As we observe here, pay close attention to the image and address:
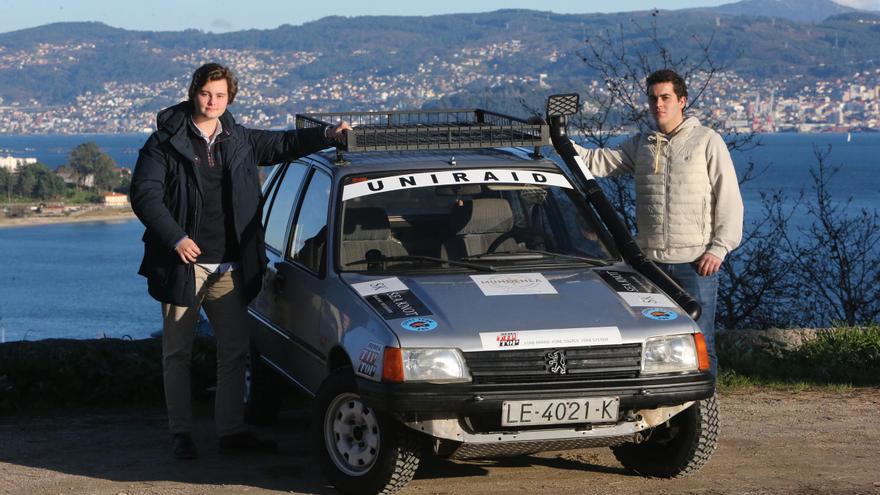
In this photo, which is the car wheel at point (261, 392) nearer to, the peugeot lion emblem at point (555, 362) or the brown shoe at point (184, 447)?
the brown shoe at point (184, 447)

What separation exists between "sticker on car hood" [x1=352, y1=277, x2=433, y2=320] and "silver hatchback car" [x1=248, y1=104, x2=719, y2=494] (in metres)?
0.01

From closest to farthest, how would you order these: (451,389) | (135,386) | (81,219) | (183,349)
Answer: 1. (451,389)
2. (183,349)
3. (135,386)
4. (81,219)

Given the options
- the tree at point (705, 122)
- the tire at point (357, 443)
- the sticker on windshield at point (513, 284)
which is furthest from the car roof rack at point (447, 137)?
the tree at point (705, 122)

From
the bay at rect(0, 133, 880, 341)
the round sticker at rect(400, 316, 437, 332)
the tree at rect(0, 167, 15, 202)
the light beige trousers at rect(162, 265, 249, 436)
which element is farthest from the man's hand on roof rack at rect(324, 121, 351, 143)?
the tree at rect(0, 167, 15, 202)

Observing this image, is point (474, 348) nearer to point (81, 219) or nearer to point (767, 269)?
point (767, 269)

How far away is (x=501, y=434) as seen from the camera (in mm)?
5137

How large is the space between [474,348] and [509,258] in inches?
41.5

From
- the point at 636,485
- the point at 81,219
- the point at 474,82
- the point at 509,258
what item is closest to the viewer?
the point at 636,485

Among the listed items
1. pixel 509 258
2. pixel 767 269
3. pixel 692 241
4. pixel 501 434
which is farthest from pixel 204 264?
pixel 767 269

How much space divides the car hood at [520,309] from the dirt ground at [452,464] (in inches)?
30.8

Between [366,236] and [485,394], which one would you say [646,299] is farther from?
[366,236]

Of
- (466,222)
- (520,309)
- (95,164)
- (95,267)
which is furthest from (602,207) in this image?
(95,164)

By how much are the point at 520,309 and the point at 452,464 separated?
112 centimetres

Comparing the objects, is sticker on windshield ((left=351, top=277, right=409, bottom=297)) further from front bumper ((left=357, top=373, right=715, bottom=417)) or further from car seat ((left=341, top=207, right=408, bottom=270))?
front bumper ((left=357, top=373, right=715, bottom=417))
